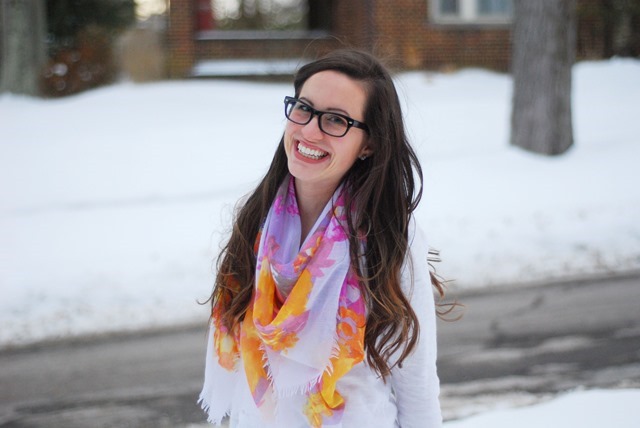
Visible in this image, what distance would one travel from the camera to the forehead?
6.33 ft

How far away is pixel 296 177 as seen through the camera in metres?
2.02

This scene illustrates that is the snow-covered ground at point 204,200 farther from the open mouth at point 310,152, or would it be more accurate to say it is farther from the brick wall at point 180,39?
the brick wall at point 180,39

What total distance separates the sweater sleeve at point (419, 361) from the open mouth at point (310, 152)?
1.04 ft

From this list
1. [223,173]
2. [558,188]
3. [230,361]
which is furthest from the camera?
[223,173]

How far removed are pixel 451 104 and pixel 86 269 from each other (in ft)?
26.6

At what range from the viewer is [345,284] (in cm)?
198

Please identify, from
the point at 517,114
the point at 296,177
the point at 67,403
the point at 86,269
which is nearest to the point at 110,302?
the point at 86,269

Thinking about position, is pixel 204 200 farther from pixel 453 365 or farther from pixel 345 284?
pixel 345 284

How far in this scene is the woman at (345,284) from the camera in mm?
1911

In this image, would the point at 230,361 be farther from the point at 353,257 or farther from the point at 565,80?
the point at 565,80

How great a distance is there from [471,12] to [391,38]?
6.73ft

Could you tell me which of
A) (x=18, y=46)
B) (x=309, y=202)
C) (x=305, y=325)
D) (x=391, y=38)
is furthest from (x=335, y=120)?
(x=391, y=38)

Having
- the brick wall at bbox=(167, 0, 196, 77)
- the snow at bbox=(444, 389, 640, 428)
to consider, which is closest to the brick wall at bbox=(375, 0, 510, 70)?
the brick wall at bbox=(167, 0, 196, 77)

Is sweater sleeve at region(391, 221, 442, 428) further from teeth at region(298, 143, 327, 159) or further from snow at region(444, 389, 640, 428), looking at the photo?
snow at region(444, 389, 640, 428)
